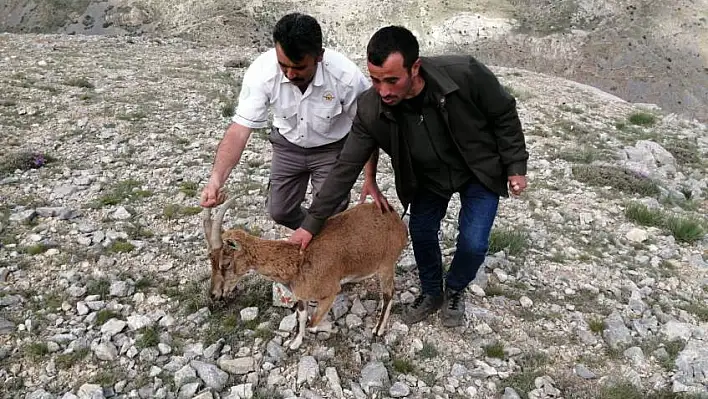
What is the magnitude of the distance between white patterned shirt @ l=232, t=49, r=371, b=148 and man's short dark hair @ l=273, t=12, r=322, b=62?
63cm

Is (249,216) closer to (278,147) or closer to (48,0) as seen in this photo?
(278,147)

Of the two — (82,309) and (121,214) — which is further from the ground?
(82,309)

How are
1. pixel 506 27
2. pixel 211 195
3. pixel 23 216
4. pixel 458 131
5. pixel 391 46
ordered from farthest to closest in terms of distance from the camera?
pixel 506 27 → pixel 23 216 → pixel 211 195 → pixel 458 131 → pixel 391 46

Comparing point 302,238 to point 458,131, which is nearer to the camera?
point 458,131

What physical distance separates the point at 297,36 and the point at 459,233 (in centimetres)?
238

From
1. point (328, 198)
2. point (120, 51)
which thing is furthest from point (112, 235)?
point (120, 51)

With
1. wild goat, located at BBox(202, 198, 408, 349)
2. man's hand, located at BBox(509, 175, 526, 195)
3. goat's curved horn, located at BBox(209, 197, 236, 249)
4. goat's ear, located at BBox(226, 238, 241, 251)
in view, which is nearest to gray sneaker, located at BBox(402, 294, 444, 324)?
wild goat, located at BBox(202, 198, 408, 349)

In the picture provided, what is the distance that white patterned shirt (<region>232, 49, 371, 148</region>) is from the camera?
5.52 m

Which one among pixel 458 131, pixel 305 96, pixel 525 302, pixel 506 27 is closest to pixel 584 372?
pixel 525 302

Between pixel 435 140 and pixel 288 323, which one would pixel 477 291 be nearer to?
pixel 288 323

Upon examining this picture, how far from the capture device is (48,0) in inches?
1694

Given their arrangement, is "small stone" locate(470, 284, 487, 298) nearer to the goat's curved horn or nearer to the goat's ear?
the goat's ear

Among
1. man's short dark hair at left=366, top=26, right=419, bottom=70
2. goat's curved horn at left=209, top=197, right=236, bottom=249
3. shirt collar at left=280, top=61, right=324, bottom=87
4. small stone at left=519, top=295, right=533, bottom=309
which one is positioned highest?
man's short dark hair at left=366, top=26, right=419, bottom=70

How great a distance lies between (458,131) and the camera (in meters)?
4.86
